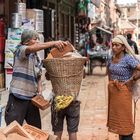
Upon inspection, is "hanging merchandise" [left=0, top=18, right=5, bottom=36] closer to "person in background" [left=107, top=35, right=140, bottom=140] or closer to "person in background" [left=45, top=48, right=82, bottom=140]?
"person in background" [left=107, top=35, right=140, bottom=140]

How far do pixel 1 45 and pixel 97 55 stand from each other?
10.3 meters

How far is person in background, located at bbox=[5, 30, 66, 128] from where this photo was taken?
617cm

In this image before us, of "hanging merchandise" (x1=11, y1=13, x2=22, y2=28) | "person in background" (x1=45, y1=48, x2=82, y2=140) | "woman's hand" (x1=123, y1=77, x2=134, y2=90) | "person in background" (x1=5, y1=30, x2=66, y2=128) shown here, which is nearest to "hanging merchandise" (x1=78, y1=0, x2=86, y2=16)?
"hanging merchandise" (x1=11, y1=13, x2=22, y2=28)

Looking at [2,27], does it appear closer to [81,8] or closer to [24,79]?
[24,79]

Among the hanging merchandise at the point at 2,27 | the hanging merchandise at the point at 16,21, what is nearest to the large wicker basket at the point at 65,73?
the hanging merchandise at the point at 16,21

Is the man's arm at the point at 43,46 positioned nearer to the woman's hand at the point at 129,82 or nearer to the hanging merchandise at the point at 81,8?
the woman's hand at the point at 129,82

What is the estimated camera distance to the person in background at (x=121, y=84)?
6711 mm

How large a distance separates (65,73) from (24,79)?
488 millimetres

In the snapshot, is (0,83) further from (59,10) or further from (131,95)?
(59,10)

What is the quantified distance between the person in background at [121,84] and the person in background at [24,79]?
1003mm

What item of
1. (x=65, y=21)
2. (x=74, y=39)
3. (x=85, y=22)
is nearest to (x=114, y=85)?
(x=65, y=21)

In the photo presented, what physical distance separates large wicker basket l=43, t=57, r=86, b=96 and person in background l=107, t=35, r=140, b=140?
0.69 metres

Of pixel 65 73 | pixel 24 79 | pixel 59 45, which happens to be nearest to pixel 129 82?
pixel 65 73

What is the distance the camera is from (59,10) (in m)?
21.0
